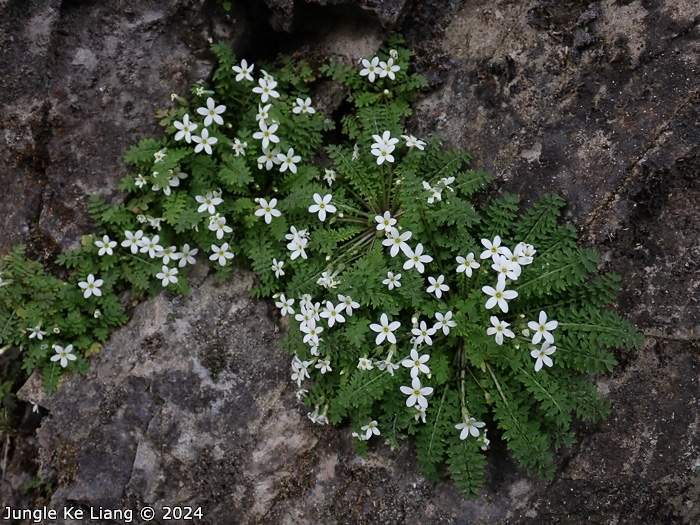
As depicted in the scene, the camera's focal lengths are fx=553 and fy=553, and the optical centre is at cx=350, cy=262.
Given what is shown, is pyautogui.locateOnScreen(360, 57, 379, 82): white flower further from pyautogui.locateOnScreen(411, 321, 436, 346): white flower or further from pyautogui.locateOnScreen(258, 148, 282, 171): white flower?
pyautogui.locateOnScreen(411, 321, 436, 346): white flower

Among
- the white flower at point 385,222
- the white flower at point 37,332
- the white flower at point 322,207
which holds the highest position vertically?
the white flower at point 385,222

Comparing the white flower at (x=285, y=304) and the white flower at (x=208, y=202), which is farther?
the white flower at (x=208, y=202)

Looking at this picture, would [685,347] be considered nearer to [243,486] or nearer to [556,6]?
[556,6]

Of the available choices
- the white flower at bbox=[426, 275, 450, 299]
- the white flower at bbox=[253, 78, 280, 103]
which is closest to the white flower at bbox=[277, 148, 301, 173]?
the white flower at bbox=[253, 78, 280, 103]

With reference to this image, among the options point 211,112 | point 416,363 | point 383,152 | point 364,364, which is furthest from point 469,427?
point 211,112

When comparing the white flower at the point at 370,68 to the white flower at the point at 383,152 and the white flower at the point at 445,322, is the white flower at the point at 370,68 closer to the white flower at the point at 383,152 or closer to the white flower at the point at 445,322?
the white flower at the point at 383,152

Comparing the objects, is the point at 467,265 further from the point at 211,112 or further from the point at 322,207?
the point at 211,112

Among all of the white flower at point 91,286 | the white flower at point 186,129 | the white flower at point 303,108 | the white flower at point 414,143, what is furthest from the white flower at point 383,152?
the white flower at point 91,286
